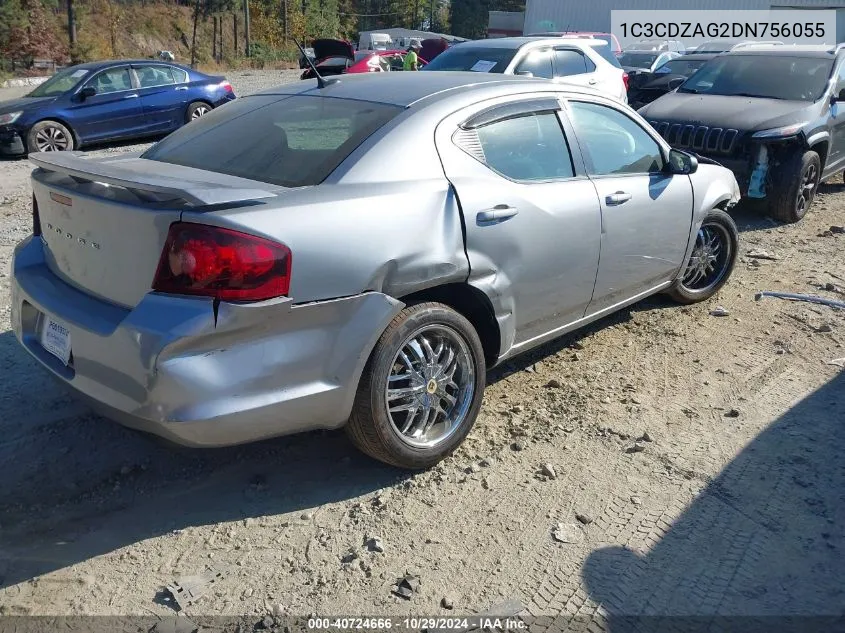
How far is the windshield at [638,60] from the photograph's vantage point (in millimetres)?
19250

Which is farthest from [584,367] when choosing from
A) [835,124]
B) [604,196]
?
[835,124]

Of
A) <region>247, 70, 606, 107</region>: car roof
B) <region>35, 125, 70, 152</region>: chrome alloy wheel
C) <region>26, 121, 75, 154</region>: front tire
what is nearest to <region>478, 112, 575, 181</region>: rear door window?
<region>247, 70, 606, 107</region>: car roof

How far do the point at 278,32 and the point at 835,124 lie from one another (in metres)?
45.6

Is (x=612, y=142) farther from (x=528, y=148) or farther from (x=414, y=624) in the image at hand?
(x=414, y=624)

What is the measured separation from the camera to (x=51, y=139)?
1130 cm

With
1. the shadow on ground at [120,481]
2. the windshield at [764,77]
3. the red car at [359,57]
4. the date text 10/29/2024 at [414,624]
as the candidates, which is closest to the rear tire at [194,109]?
the red car at [359,57]

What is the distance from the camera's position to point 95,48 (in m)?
32.8

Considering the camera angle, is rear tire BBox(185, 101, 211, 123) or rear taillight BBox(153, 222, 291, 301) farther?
rear tire BBox(185, 101, 211, 123)

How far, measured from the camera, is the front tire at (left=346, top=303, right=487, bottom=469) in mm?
3123

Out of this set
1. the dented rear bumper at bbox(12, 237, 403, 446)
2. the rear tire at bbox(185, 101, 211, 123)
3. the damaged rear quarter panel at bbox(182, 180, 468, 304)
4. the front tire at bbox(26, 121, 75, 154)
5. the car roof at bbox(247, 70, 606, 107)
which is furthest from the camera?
the rear tire at bbox(185, 101, 211, 123)

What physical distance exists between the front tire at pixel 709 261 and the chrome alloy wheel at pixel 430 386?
7.70 ft

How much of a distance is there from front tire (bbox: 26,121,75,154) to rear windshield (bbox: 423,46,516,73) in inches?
219

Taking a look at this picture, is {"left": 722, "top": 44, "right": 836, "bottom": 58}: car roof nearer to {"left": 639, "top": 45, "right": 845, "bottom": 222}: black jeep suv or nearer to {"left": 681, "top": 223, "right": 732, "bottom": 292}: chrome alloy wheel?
{"left": 639, "top": 45, "right": 845, "bottom": 222}: black jeep suv

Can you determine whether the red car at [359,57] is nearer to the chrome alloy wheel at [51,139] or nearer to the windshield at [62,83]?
the windshield at [62,83]
